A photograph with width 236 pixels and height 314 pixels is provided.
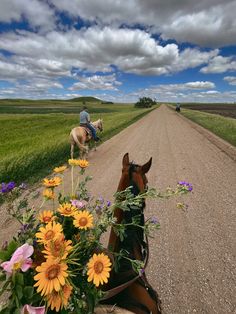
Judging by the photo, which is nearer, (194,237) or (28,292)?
(28,292)

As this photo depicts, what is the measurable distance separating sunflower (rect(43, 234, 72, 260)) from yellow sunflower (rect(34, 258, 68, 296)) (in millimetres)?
30

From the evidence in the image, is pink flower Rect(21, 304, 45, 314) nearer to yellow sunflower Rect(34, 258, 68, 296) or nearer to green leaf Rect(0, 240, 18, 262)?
yellow sunflower Rect(34, 258, 68, 296)

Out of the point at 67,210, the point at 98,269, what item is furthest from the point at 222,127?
the point at 98,269

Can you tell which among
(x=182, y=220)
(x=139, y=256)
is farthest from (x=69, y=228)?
(x=182, y=220)

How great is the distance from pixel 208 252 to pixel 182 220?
110 centimetres

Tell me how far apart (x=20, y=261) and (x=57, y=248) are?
0.17m

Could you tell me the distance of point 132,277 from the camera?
72.0 inches

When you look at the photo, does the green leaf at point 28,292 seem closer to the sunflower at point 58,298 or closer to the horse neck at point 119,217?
the sunflower at point 58,298

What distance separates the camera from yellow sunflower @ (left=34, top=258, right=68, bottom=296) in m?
1.00

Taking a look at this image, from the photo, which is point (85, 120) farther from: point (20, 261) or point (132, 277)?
point (20, 261)

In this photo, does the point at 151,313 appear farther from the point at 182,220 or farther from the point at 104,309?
the point at 182,220

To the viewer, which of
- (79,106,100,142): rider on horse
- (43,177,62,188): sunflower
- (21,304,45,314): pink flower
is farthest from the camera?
(79,106,100,142): rider on horse

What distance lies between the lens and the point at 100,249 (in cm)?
149

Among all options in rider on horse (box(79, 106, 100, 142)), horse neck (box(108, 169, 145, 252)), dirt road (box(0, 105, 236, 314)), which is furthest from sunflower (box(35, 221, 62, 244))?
rider on horse (box(79, 106, 100, 142))
